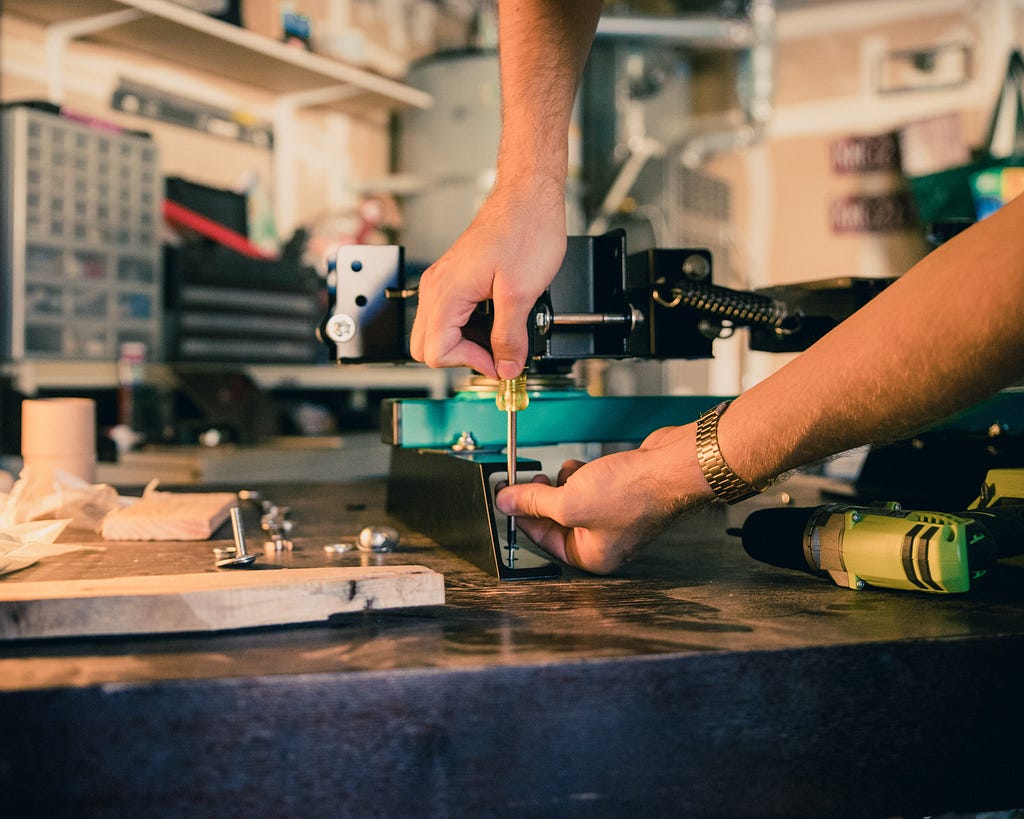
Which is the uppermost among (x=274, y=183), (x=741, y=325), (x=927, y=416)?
(x=274, y=183)

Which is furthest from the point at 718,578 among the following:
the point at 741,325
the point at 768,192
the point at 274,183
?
the point at 768,192

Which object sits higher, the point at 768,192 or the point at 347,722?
the point at 768,192

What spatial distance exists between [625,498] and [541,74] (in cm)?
46

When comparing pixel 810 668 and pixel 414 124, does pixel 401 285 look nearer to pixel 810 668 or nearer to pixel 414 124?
pixel 810 668

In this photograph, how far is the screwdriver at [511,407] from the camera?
769 mm

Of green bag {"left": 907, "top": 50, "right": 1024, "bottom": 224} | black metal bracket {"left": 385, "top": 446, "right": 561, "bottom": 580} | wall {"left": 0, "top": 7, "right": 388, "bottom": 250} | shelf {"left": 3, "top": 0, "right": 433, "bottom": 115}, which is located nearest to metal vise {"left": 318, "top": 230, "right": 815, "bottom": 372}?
black metal bracket {"left": 385, "top": 446, "right": 561, "bottom": 580}

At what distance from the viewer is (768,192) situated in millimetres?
4488

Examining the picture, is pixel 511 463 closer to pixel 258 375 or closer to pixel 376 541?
pixel 376 541

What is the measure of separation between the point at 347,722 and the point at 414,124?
3.28 m

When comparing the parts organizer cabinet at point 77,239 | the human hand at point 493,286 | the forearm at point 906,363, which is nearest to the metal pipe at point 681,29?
the parts organizer cabinet at point 77,239

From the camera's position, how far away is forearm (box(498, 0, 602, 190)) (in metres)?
0.90

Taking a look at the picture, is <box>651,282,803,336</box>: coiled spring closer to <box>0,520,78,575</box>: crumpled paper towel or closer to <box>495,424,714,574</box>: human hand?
<box>495,424,714,574</box>: human hand

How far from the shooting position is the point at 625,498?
70 centimetres

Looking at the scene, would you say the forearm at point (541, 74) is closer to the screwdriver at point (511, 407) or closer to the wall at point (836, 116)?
the screwdriver at point (511, 407)
